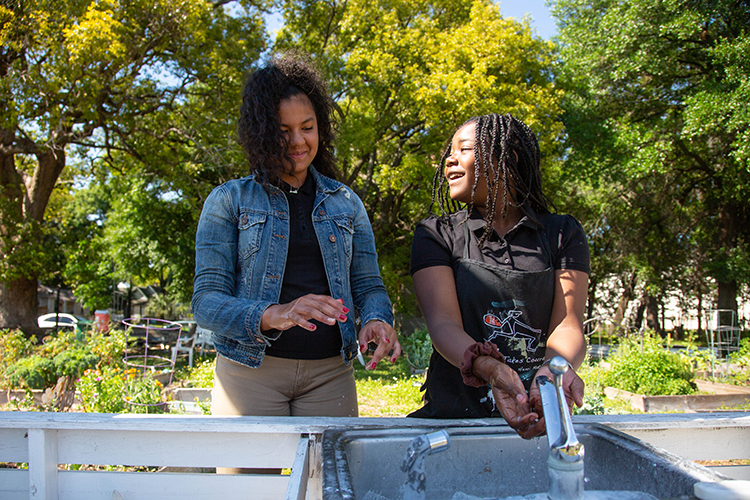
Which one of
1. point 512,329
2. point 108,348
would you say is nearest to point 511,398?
point 512,329

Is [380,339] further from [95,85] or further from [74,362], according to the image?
[95,85]

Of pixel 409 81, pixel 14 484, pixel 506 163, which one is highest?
pixel 409 81

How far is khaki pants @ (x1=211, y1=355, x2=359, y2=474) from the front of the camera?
1532 millimetres

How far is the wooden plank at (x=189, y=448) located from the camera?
4.34 ft

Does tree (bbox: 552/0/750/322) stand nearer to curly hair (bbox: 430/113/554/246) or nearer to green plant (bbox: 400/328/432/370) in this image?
green plant (bbox: 400/328/432/370)

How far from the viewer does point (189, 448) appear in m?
1.33

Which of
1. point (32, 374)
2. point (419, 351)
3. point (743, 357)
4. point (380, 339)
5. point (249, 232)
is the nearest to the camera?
point (380, 339)

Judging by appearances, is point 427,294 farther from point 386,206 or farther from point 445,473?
point 386,206

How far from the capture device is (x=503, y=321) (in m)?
1.46

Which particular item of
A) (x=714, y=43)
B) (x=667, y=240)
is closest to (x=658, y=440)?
(x=714, y=43)

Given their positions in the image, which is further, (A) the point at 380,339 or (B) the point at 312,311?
(A) the point at 380,339

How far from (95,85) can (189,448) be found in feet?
29.4

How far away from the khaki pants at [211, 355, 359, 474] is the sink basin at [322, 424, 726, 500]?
36 cm

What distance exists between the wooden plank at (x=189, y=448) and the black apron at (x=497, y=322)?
415 mm
